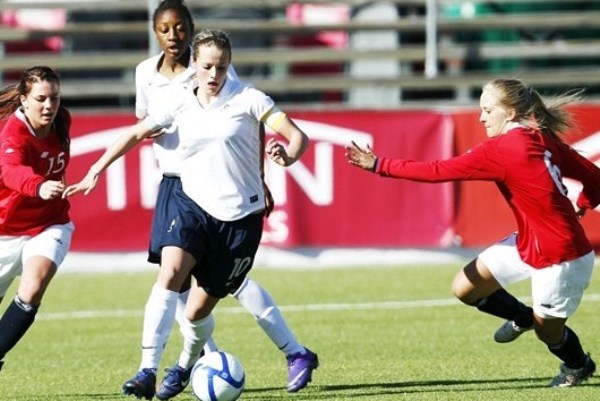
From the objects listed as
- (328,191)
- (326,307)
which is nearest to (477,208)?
(328,191)

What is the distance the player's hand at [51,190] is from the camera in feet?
24.1

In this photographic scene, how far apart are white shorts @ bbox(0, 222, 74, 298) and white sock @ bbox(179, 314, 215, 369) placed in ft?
2.60

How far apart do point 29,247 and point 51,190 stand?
0.75m

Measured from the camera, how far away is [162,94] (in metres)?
8.01

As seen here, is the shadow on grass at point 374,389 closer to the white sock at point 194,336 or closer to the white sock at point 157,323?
the white sock at point 194,336

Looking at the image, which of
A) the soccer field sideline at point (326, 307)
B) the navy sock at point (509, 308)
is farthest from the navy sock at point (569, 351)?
the soccer field sideline at point (326, 307)

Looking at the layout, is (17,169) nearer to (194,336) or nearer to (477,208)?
(194,336)

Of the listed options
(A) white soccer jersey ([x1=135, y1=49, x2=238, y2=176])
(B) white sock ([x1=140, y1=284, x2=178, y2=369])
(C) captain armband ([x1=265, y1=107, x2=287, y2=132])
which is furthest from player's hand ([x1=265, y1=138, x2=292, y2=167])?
(B) white sock ([x1=140, y1=284, x2=178, y2=369])

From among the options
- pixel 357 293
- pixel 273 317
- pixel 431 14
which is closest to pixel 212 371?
pixel 273 317

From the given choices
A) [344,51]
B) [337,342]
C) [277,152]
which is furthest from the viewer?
[344,51]

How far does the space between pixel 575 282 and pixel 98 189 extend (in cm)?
739

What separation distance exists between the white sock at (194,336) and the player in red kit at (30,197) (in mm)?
787

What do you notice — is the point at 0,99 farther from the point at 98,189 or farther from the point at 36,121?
the point at 98,189

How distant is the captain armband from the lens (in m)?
7.44
